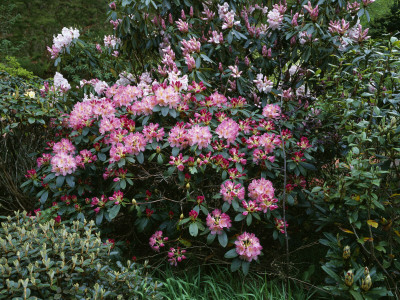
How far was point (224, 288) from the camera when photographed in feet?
7.02

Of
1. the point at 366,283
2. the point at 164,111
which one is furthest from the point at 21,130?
the point at 366,283

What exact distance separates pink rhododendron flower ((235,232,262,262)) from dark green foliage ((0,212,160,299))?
1.67 feet

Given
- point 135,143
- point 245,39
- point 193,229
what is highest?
point 245,39

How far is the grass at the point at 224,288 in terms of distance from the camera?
1.99 meters

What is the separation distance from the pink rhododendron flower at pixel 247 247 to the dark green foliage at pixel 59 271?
1.67 ft

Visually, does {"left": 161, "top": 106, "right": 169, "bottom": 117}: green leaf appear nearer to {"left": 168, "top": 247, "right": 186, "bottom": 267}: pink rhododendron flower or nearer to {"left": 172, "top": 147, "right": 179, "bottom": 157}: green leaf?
{"left": 172, "top": 147, "right": 179, "bottom": 157}: green leaf

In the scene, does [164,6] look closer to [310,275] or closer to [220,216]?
[220,216]

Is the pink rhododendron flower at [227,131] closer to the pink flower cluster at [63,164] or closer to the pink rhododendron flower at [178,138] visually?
the pink rhododendron flower at [178,138]

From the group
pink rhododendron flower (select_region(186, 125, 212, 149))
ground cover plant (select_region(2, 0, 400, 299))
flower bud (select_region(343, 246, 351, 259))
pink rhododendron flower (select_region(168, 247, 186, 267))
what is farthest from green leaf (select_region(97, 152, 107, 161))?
flower bud (select_region(343, 246, 351, 259))

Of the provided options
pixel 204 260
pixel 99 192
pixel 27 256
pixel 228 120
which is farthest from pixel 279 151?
pixel 27 256

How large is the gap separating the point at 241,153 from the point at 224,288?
85 cm

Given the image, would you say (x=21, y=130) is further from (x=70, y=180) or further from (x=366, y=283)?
(x=366, y=283)

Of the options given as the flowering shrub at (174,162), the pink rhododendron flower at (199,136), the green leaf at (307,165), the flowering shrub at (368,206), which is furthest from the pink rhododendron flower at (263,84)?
the pink rhododendron flower at (199,136)

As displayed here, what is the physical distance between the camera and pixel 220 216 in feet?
6.40
